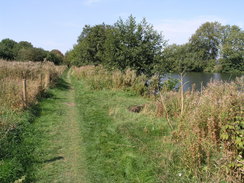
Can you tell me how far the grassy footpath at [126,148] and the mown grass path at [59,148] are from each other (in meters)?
0.27

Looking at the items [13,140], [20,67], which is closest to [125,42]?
[20,67]

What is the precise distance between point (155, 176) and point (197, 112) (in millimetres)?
1764

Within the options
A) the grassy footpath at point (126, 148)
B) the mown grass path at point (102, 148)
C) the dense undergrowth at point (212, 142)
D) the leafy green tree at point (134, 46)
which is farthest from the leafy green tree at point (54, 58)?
the dense undergrowth at point (212, 142)

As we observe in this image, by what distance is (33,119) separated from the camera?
798cm

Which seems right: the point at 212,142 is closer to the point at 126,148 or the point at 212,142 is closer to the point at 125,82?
the point at 126,148

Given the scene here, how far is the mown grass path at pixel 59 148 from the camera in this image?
4566 millimetres

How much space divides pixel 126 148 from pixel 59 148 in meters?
1.79

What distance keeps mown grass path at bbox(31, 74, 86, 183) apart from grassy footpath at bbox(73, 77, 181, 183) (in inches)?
10.5

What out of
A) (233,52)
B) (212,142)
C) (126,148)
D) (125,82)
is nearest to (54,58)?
(233,52)

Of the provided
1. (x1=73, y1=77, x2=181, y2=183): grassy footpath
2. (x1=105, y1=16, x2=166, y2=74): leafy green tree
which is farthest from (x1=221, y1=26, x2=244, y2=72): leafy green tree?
(x1=73, y1=77, x2=181, y2=183): grassy footpath

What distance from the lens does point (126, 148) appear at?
18.4 feet

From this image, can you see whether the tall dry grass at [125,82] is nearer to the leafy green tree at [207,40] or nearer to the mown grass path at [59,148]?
the mown grass path at [59,148]

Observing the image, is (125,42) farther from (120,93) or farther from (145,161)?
(145,161)

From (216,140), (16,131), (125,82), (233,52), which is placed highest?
(233,52)
